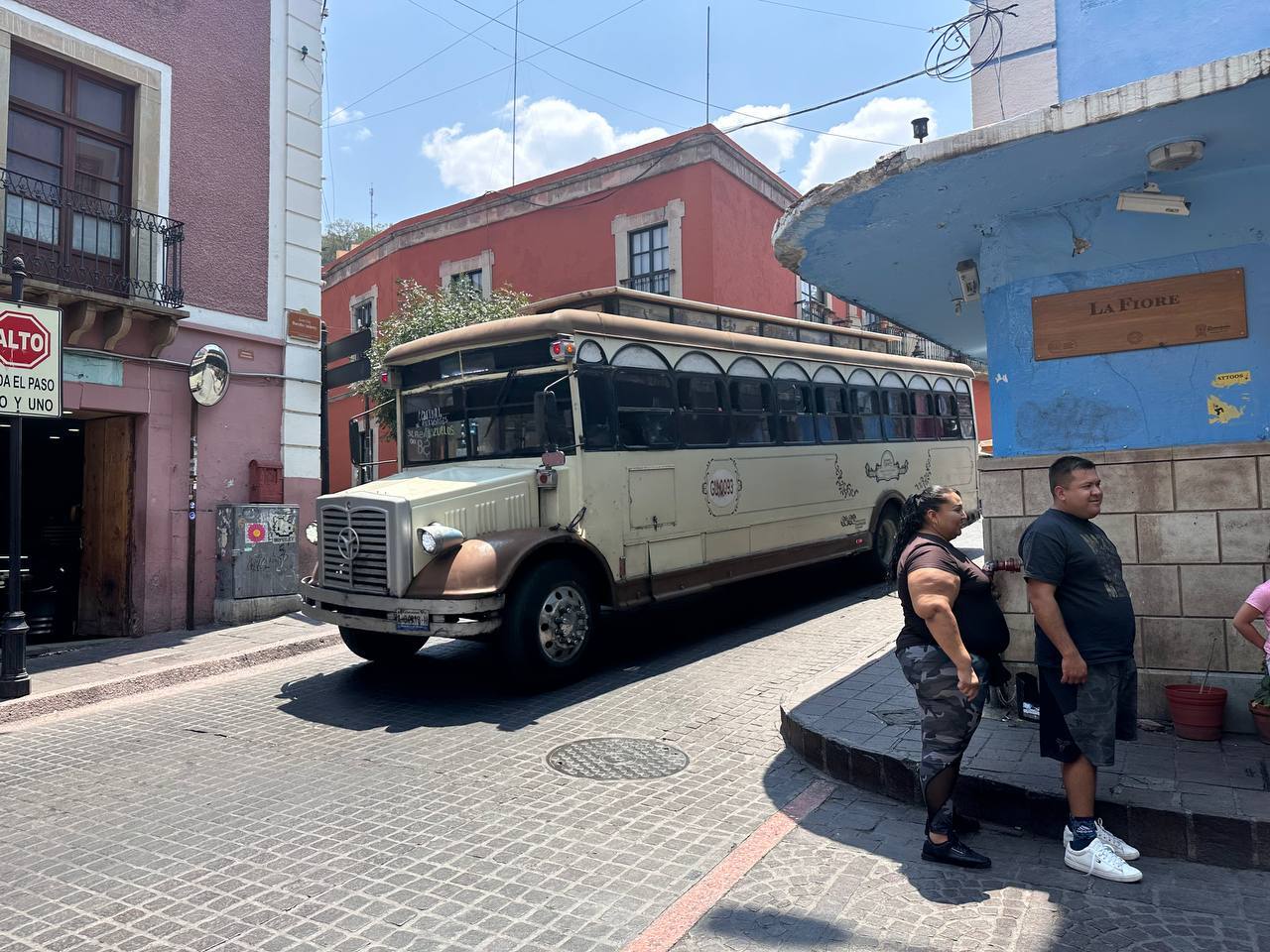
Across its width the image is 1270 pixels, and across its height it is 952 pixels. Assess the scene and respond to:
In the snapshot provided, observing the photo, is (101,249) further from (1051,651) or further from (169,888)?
(1051,651)

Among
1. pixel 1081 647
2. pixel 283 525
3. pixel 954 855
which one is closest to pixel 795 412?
pixel 283 525

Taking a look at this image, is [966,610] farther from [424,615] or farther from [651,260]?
[651,260]

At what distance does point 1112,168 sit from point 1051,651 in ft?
9.72

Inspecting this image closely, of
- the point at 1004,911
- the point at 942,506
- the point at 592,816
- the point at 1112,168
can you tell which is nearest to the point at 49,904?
the point at 592,816

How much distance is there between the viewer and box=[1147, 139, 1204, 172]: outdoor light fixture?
4.62 metres

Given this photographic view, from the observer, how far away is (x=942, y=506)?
402cm

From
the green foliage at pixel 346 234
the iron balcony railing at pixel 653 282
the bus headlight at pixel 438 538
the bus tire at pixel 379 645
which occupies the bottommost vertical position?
the bus tire at pixel 379 645

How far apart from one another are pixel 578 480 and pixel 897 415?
6.69 meters

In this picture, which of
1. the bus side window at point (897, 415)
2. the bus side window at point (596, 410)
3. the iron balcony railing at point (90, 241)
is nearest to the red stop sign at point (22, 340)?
the iron balcony railing at point (90, 241)

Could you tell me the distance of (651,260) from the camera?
1891cm

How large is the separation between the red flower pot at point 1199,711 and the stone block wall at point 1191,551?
11.0 inches

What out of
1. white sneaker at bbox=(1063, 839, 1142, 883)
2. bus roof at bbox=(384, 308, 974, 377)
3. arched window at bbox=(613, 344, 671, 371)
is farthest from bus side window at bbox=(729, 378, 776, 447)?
white sneaker at bbox=(1063, 839, 1142, 883)

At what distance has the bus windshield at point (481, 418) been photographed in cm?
768

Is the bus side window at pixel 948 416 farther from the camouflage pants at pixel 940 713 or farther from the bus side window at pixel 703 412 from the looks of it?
the camouflage pants at pixel 940 713
